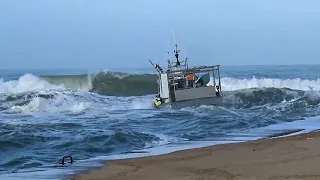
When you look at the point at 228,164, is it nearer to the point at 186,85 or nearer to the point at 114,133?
the point at 114,133

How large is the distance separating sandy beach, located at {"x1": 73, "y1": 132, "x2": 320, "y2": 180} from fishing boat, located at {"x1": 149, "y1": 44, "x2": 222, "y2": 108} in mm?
12379

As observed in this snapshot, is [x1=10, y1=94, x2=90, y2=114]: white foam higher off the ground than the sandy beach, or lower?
higher

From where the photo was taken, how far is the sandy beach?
733 cm

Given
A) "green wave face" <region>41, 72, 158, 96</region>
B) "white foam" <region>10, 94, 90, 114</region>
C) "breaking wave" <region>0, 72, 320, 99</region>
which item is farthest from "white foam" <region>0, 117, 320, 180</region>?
"green wave face" <region>41, 72, 158, 96</region>

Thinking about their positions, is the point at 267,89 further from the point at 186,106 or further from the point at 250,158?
the point at 250,158

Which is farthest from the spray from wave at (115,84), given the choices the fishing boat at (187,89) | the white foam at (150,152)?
the white foam at (150,152)

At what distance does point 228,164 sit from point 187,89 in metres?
14.9

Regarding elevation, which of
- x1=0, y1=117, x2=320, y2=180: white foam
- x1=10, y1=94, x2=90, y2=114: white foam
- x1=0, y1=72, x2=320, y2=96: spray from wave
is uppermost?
x1=0, y1=72, x2=320, y2=96: spray from wave

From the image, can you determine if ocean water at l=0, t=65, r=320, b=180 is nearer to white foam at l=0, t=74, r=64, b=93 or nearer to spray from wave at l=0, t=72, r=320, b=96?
white foam at l=0, t=74, r=64, b=93

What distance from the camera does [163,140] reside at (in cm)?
1315

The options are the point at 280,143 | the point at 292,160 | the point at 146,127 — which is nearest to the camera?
the point at 292,160

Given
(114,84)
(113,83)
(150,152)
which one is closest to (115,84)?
(114,84)

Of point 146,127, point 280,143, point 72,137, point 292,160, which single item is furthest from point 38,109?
point 292,160

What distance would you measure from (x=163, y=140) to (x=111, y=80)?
3118 cm
